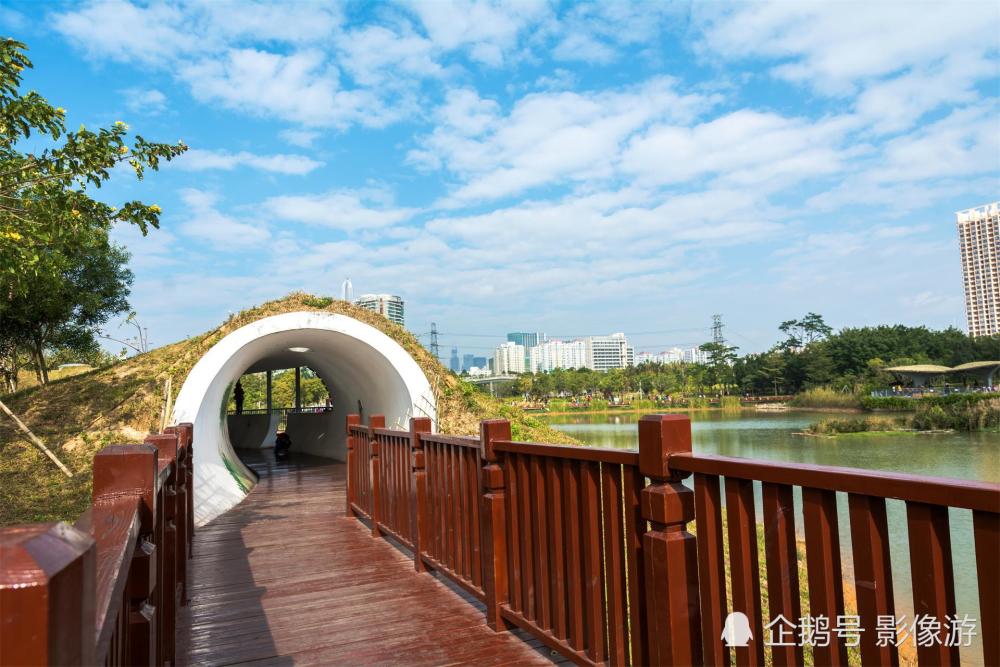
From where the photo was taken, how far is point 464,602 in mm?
3924

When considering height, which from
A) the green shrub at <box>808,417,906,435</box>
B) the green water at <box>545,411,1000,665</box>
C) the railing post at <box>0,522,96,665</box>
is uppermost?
the railing post at <box>0,522,96,665</box>

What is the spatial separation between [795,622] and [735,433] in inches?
1059

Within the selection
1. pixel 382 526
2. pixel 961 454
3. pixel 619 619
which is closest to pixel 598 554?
pixel 619 619

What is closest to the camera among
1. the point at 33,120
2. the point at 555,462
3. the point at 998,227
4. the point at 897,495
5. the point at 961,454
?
the point at 897,495

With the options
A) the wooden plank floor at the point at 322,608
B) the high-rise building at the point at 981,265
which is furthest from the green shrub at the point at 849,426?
the high-rise building at the point at 981,265

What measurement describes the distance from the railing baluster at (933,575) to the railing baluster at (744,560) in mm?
466

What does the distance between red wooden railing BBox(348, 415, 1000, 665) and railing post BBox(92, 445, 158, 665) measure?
4.78 feet

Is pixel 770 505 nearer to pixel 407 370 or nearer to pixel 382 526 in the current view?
pixel 382 526

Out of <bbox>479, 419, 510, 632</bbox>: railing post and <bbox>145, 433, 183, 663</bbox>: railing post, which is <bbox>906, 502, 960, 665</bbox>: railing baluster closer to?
<bbox>479, 419, 510, 632</bbox>: railing post

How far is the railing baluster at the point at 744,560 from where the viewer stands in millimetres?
1799

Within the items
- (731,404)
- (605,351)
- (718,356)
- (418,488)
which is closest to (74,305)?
(418,488)

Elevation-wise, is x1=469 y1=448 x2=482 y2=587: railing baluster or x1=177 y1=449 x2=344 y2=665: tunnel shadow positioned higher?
x1=469 y1=448 x2=482 y2=587: railing baluster

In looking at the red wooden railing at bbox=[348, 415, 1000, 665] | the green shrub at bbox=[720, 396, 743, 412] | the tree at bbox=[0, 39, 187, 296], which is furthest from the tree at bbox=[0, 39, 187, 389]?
the green shrub at bbox=[720, 396, 743, 412]

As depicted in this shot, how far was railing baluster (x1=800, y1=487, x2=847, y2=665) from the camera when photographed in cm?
156
